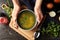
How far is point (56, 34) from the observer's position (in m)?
1.67

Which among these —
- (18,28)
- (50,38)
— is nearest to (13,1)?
(18,28)

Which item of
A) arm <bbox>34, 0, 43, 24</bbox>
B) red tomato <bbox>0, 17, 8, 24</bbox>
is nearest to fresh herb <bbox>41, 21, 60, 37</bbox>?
arm <bbox>34, 0, 43, 24</bbox>

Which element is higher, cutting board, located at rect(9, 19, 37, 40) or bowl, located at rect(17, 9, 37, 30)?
bowl, located at rect(17, 9, 37, 30)

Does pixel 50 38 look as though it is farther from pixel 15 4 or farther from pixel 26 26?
pixel 15 4

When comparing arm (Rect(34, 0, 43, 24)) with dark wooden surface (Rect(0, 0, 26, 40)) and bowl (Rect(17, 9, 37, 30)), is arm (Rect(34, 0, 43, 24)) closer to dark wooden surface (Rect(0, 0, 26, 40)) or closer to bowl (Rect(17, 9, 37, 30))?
bowl (Rect(17, 9, 37, 30))

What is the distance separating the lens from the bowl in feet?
5.48

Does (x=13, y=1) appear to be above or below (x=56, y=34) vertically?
above

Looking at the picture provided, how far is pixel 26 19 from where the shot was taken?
1674 millimetres

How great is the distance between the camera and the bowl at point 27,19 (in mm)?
1671

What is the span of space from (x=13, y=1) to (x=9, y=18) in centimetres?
9

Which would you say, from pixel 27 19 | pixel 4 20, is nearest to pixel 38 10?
pixel 27 19

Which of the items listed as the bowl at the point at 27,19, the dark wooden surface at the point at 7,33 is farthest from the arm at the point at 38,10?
the dark wooden surface at the point at 7,33

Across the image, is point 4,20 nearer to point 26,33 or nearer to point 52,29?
point 26,33

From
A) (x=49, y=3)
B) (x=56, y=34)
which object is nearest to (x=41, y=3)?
(x=49, y=3)
